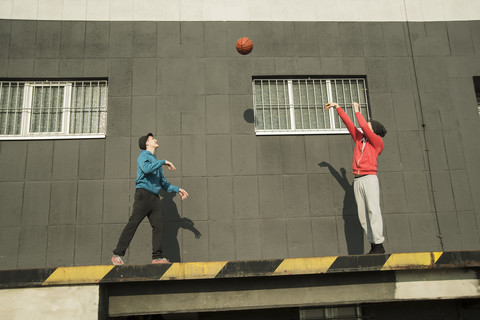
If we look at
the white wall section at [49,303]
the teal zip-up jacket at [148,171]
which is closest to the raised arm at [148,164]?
the teal zip-up jacket at [148,171]

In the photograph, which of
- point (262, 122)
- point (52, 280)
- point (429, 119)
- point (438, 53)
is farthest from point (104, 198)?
point (438, 53)

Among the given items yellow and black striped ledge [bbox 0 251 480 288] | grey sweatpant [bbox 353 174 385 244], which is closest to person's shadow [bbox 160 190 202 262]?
yellow and black striped ledge [bbox 0 251 480 288]

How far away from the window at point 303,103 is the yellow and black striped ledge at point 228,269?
Answer: 9.85 feet

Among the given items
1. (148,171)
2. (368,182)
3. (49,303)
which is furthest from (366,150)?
(49,303)

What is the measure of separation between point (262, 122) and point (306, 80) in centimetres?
119

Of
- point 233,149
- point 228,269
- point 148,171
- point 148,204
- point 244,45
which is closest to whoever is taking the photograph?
point 228,269

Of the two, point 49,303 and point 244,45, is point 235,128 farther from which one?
point 49,303

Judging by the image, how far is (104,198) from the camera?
6949 mm

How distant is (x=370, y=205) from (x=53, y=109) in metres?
5.64

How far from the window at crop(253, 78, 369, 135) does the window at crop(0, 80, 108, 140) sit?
9.48 ft

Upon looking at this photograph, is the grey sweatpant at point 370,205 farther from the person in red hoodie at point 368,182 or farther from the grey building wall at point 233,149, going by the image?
the grey building wall at point 233,149

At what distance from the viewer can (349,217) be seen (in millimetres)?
7156

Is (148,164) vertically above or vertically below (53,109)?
below

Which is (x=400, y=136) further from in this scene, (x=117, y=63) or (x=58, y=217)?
(x=58, y=217)
